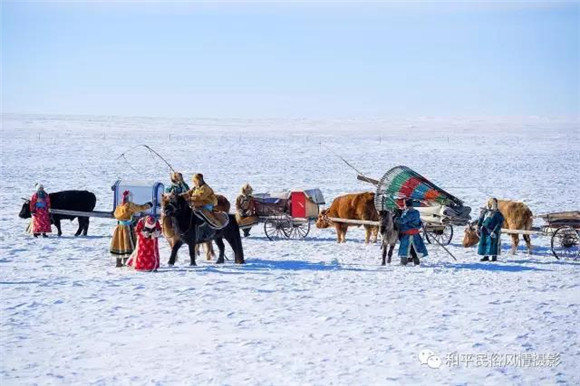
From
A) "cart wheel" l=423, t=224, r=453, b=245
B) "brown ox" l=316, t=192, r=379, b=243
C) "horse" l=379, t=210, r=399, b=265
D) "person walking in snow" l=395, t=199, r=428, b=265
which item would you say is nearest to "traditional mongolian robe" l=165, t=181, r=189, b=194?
"horse" l=379, t=210, r=399, b=265

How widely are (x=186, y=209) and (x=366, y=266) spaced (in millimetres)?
3214

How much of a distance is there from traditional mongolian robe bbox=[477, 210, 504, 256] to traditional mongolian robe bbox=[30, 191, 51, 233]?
8.85m

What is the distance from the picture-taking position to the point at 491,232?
47.5 ft

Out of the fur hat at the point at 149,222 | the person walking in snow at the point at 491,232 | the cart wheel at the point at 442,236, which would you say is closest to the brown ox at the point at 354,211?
the cart wheel at the point at 442,236

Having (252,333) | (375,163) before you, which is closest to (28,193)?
(252,333)

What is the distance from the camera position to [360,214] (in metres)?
17.1

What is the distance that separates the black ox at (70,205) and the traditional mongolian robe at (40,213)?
1.44 ft

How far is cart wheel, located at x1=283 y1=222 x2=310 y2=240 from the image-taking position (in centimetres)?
1736

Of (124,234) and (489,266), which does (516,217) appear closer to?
(489,266)

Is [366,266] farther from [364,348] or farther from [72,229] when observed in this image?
[72,229]

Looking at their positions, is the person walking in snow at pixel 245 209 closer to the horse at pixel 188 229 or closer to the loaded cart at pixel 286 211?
the loaded cart at pixel 286 211

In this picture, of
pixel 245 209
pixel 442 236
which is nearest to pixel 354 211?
pixel 442 236

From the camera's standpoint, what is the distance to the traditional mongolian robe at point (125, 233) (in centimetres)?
1366

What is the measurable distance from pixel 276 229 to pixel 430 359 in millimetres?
8870
